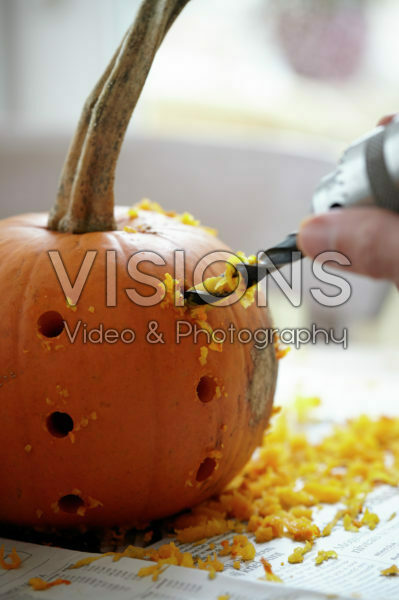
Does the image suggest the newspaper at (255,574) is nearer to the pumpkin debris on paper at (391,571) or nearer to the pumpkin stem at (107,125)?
the pumpkin debris on paper at (391,571)

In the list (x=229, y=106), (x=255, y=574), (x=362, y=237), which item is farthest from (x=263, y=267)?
(x=229, y=106)

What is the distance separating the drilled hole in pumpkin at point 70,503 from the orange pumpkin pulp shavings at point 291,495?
0.21 feet

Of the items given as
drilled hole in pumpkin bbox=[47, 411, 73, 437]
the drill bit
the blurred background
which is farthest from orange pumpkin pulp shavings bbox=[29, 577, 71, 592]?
the blurred background

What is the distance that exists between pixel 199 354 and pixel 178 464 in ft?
0.34

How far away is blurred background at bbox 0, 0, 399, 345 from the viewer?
2.10 m

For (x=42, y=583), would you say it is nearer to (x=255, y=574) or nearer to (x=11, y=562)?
(x=11, y=562)

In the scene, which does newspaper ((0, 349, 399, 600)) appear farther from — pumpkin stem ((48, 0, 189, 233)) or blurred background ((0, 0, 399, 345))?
blurred background ((0, 0, 399, 345))

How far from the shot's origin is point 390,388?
124cm

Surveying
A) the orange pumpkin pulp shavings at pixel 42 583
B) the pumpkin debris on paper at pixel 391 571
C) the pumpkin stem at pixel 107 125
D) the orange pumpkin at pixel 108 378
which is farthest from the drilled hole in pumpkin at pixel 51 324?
the pumpkin debris on paper at pixel 391 571

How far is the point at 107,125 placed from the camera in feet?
2.27

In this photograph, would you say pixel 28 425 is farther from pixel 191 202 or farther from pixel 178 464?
pixel 191 202

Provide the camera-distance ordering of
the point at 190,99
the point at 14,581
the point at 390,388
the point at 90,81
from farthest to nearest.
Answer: the point at 190,99
the point at 90,81
the point at 390,388
the point at 14,581

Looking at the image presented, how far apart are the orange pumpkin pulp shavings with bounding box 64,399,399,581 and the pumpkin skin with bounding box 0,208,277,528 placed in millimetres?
49

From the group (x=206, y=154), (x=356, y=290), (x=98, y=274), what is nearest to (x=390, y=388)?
(x=98, y=274)
